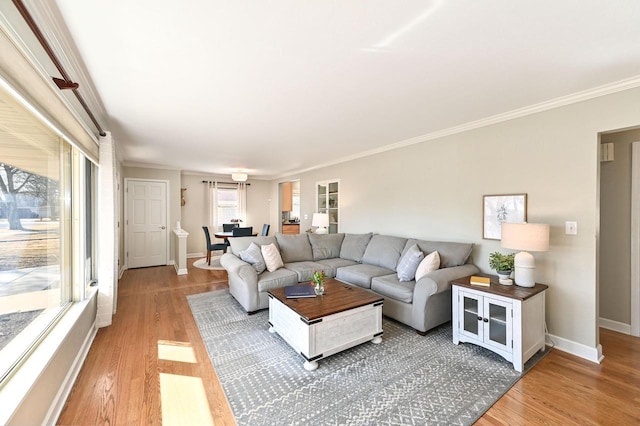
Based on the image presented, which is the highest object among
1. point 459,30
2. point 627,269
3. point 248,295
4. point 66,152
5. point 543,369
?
point 459,30

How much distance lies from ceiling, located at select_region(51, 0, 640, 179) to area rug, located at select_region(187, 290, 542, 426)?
2437 millimetres

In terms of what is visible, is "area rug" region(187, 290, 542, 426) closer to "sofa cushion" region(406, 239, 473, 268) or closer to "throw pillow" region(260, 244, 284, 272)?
"sofa cushion" region(406, 239, 473, 268)

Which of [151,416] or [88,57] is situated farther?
[88,57]

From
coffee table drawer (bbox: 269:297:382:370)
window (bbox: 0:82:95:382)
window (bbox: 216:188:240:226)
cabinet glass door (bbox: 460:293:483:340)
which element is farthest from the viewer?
window (bbox: 216:188:240:226)

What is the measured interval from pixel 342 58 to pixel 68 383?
123 inches

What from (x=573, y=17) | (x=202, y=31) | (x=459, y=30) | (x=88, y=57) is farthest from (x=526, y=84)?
(x=88, y=57)

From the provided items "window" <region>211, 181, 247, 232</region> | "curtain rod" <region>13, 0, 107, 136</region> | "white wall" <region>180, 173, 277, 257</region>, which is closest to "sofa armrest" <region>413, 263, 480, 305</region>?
"curtain rod" <region>13, 0, 107, 136</region>

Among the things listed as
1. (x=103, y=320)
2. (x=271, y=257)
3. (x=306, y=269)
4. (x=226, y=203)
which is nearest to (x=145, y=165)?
(x=226, y=203)

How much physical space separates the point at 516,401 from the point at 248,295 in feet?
8.94

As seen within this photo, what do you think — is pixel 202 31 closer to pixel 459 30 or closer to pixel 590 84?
pixel 459 30

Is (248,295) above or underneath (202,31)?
underneath

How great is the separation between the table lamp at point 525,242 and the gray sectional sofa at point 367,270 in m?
0.57

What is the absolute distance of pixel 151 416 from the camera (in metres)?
1.73

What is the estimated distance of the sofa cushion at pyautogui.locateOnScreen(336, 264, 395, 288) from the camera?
351 cm
